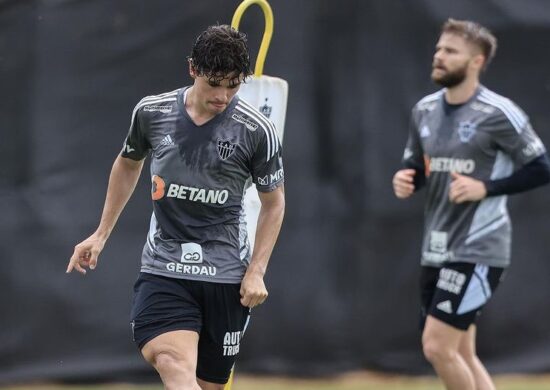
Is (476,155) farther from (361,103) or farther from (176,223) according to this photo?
(176,223)

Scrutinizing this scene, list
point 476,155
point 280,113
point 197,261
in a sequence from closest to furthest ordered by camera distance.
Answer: point 197,261 < point 280,113 < point 476,155

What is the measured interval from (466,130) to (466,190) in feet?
1.13

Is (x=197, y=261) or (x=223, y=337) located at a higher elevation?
(x=197, y=261)

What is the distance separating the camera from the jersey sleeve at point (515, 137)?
6.18 metres

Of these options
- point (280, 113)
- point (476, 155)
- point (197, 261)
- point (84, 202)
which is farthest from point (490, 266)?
point (84, 202)

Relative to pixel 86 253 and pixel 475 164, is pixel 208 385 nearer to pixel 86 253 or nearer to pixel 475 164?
pixel 86 253

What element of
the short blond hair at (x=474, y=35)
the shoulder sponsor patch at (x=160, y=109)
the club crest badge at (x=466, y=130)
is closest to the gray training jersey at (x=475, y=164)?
the club crest badge at (x=466, y=130)

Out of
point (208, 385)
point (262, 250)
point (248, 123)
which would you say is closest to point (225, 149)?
point (248, 123)

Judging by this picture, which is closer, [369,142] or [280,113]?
[280,113]

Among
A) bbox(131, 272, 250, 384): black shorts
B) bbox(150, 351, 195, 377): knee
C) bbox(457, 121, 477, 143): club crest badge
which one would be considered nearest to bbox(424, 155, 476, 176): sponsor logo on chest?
bbox(457, 121, 477, 143): club crest badge

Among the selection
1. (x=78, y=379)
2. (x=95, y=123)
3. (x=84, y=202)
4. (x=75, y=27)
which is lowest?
(x=78, y=379)

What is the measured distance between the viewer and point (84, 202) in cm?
714

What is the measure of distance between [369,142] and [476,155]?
132 cm

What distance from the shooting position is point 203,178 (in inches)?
192
